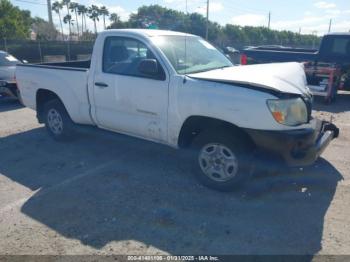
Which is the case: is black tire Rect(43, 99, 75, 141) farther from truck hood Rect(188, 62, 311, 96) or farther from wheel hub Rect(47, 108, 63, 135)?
truck hood Rect(188, 62, 311, 96)

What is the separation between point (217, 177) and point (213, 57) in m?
1.89

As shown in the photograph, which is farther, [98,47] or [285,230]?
[98,47]

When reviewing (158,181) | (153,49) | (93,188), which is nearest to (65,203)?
(93,188)

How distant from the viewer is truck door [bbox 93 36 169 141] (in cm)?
420

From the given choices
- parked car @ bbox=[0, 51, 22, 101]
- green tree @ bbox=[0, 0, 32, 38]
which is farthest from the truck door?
green tree @ bbox=[0, 0, 32, 38]

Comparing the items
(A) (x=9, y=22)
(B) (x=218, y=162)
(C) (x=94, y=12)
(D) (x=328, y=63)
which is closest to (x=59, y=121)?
(B) (x=218, y=162)

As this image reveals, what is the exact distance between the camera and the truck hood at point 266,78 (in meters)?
3.55

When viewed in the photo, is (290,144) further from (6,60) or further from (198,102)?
(6,60)

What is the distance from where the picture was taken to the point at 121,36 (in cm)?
474

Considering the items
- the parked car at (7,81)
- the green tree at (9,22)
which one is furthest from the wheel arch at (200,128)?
the green tree at (9,22)

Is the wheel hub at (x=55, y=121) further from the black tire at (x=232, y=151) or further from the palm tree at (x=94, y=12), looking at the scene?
the palm tree at (x=94, y=12)

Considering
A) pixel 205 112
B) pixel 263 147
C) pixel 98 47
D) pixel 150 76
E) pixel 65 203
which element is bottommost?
pixel 65 203

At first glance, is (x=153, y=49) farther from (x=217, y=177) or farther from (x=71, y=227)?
(x=71, y=227)

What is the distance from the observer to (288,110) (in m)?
3.53
